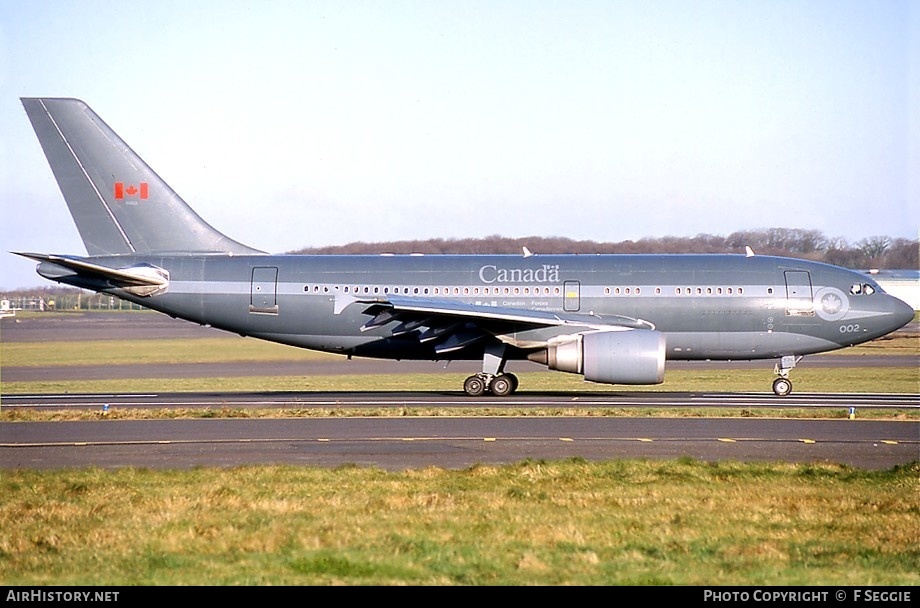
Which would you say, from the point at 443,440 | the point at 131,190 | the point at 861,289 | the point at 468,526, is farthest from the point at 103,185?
the point at 468,526

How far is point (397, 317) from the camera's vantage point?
29.2 meters

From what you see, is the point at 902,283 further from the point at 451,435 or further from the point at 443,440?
the point at 443,440

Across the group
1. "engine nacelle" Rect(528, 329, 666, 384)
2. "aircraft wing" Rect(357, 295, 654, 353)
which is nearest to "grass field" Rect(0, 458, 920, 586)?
"engine nacelle" Rect(528, 329, 666, 384)

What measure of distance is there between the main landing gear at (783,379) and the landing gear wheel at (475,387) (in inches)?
295

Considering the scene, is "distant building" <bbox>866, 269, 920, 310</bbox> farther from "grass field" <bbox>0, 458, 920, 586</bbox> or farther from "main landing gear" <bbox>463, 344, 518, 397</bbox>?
"grass field" <bbox>0, 458, 920, 586</bbox>

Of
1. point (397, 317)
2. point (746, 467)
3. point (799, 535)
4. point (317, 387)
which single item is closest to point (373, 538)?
point (799, 535)

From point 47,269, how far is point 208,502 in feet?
63.0

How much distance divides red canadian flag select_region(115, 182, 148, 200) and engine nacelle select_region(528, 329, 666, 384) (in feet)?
39.9

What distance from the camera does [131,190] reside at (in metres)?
30.8

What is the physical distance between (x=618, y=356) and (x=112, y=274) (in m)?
13.1

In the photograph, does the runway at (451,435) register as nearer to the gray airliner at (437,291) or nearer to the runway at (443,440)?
the runway at (443,440)

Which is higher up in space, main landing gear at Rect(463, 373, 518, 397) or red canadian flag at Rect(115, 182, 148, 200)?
red canadian flag at Rect(115, 182, 148, 200)

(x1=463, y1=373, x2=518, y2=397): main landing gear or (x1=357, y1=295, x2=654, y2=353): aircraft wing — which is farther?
(x1=463, y1=373, x2=518, y2=397): main landing gear

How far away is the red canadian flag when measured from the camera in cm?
3078
